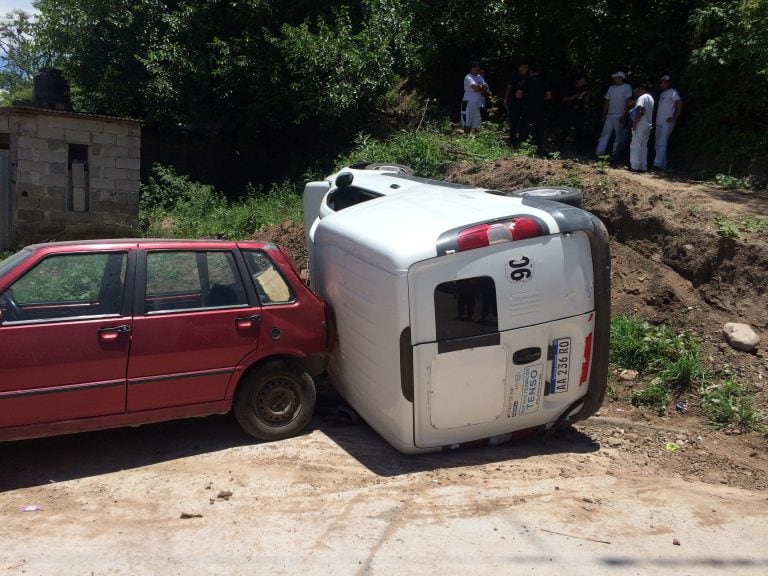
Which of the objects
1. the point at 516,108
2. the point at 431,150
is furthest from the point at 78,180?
the point at 516,108

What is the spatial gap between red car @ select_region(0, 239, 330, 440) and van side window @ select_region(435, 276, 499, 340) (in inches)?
46.9

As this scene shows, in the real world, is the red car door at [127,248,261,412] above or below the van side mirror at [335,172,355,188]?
below

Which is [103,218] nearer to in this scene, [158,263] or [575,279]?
[158,263]

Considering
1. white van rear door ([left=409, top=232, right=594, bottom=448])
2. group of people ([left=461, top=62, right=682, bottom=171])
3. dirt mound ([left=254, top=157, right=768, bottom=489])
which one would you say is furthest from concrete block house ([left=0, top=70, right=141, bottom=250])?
white van rear door ([left=409, top=232, right=594, bottom=448])

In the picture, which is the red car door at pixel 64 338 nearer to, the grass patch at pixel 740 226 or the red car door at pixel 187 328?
the red car door at pixel 187 328

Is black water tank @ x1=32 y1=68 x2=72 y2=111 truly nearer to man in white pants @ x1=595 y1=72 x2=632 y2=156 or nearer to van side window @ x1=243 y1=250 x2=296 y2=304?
man in white pants @ x1=595 y1=72 x2=632 y2=156

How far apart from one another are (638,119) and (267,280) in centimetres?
880

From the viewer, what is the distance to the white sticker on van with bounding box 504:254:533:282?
5.03 meters

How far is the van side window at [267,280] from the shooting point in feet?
18.0

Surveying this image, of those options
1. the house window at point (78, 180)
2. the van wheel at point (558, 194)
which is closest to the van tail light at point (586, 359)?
the van wheel at point (558, 194)

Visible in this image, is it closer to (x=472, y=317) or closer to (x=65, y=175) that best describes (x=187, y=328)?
(x=472, y=317)

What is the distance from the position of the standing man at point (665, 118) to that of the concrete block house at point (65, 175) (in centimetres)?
1044

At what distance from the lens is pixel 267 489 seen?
190 inches

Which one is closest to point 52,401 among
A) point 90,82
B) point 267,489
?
point 267,489
